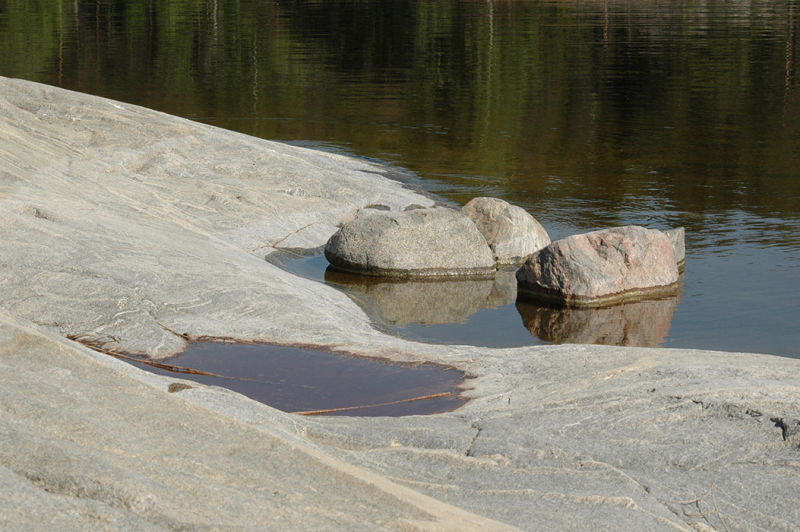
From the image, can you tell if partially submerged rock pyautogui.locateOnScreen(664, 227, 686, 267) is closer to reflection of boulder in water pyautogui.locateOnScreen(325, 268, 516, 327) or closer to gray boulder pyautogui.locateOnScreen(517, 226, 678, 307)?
gray boulder pyautogui.locateOnScreen(517, 226, 678, 307)

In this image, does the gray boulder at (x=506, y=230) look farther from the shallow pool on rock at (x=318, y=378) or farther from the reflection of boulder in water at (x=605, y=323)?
the shallow pool on rock at (x=318, y=378)

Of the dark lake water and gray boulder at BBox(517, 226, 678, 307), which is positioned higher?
the dark lake water

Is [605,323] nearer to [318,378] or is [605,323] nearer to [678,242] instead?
[678,242]

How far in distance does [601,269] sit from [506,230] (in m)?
2.09

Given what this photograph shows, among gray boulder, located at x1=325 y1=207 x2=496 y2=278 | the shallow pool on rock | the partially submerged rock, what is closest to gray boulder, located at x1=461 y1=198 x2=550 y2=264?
gray boulder, located at x1=325 y1=207 x2=496 y2=278

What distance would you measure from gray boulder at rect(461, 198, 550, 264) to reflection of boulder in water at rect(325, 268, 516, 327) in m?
0.57

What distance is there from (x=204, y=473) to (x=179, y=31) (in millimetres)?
51943

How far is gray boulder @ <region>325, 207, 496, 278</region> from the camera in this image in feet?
49.5

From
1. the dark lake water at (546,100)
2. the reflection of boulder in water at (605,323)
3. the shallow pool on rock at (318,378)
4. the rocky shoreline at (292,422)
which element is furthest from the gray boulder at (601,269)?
the shallow pool on rock at (318,378)

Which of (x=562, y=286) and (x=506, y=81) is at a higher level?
(x=506, y=81)

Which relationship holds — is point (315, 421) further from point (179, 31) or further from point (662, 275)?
point (179, 31)

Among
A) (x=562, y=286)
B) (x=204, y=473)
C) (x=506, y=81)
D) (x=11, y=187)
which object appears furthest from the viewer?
(x=506, y=81)

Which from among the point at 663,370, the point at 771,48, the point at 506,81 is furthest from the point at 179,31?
the point at 663,370

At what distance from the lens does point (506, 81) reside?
37.3 metres
